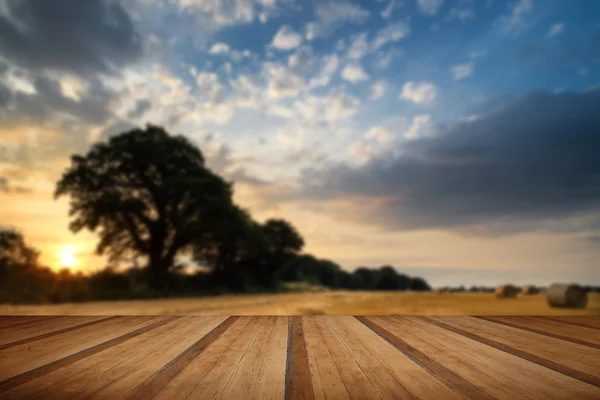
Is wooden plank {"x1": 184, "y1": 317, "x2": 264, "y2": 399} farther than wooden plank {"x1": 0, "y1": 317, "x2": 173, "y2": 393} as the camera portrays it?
No

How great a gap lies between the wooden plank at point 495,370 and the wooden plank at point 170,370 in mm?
1623

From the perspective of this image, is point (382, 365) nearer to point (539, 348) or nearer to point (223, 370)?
point (223, 370)

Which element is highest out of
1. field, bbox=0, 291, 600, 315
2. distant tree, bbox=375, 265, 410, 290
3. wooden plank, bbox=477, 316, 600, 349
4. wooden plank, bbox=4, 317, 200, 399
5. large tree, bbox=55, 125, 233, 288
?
→ large tree, bbox=55, 125, 233, 288

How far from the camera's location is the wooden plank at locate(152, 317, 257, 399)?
2051 millimetres

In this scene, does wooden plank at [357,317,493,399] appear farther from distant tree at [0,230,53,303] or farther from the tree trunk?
the tree trunk

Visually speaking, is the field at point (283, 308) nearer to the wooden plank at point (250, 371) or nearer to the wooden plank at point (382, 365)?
the wooden plank at point (382, 365)

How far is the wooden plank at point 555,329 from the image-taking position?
363cm

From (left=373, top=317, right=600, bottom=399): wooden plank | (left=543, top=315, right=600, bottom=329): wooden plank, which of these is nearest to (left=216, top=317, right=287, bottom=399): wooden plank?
(left=373, top=317, right=600, bottom=399): wooden plank

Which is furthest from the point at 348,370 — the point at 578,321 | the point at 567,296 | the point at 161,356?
the point at 567,296

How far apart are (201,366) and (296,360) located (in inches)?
23.5

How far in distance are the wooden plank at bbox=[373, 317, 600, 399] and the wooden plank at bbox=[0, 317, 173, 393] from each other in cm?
242

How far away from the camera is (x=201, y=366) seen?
2.53 meters

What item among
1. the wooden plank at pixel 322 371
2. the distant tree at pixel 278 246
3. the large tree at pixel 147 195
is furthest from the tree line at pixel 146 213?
the wooden plank at pixel 322 371

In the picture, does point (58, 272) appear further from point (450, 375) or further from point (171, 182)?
point (450, 375)
